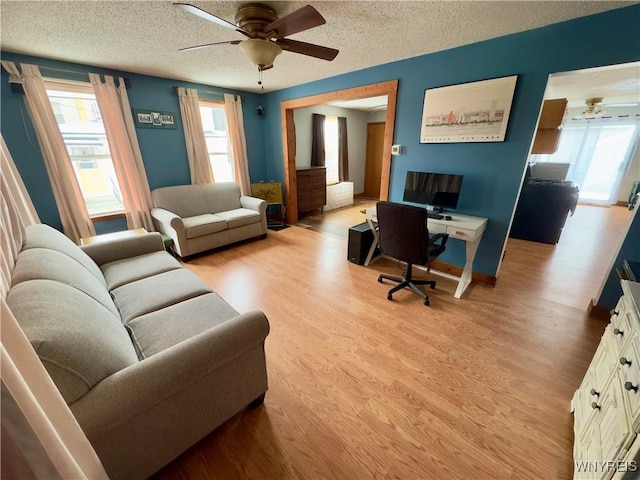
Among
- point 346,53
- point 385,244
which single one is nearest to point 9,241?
point 385,244

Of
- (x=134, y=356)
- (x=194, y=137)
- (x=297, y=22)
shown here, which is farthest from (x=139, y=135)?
(x=134, y=356)

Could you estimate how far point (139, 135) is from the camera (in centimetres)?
346

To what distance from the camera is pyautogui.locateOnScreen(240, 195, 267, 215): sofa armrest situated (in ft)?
13.0

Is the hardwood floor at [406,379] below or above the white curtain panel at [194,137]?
below

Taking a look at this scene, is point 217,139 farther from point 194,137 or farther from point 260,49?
point 260,49

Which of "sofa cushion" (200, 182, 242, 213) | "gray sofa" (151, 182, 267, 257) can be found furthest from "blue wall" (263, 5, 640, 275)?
"sofa cushion" (200, 182, 242, 213)

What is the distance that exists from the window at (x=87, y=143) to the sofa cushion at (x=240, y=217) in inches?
56.6

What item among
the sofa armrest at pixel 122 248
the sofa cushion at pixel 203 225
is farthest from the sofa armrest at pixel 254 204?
the sofa armrest at pixel 122 248

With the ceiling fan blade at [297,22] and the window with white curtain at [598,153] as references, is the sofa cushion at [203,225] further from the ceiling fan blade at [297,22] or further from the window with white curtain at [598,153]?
the window with white curtain at [598,153]

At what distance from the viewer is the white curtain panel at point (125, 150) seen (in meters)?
3.08

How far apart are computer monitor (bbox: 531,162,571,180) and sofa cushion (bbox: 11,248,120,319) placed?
6.16 m

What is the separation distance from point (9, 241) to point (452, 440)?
2.54 meters

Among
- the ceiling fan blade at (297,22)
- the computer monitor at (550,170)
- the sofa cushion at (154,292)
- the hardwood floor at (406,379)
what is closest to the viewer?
the hardwood floor at (406,379)

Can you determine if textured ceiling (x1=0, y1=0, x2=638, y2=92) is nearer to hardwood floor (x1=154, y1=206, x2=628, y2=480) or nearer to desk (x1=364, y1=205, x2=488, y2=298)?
desk (x1=364, y1=205, x2=488, y2=298)
